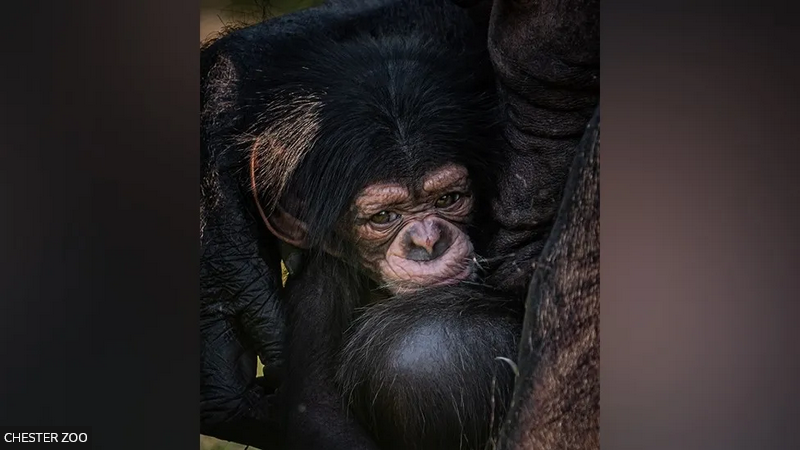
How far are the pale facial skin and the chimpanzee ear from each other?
0.17 m

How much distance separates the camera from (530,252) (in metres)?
2.96

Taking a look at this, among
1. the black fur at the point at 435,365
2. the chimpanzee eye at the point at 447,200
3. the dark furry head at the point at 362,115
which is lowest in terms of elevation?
the black fur at the point at 435,365

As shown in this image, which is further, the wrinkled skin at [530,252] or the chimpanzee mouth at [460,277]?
the chimpanzee mouth at [460,277]

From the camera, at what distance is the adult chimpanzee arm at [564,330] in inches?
112

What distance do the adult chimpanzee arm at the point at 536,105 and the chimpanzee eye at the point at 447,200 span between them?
12 cm

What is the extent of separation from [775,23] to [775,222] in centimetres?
62

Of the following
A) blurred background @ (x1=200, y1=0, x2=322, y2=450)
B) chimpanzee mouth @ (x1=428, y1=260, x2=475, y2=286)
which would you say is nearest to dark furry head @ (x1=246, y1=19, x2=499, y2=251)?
blurred background @ (x1=200, y1=0, x2=322, y2=450)

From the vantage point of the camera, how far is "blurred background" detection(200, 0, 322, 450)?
2.92 meters

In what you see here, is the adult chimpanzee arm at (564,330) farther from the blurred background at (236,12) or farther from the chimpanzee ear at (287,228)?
the blurred background at (236,12)

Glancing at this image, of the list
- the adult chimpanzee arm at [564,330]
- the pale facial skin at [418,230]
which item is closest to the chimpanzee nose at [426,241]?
the pale facial skin at [418,230]

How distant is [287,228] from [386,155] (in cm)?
38

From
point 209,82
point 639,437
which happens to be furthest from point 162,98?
point 639,437

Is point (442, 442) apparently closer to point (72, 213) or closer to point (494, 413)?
point (494, 413)

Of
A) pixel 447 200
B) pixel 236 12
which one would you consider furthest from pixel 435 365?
pixel 236 12
